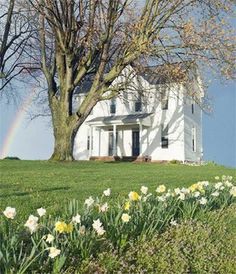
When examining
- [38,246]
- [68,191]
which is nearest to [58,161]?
[68,191]

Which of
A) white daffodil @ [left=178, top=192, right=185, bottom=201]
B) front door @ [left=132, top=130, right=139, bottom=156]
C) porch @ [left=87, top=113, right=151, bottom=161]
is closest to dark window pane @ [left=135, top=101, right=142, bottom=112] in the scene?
porch @ [left=87, top=113, right=151, bottom=161]

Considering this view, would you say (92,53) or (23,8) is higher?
(23,8)

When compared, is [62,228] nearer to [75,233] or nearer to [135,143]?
[75,233]

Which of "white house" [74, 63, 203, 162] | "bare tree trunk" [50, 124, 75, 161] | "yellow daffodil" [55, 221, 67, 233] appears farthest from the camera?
"white house" [74, 63, 203, 162]

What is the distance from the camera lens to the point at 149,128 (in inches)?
1470

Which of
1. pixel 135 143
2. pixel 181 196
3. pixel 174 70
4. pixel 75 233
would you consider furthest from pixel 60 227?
pixel 135 143

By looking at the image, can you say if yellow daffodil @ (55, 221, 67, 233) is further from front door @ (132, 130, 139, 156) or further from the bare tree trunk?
front door @ (132, 130, 139, 156)

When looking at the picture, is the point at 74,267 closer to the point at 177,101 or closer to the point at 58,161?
the point at 58,161

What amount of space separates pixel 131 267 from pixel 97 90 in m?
20.1

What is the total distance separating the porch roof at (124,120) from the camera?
3622 centimetres

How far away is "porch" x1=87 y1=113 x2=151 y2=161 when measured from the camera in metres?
36.6

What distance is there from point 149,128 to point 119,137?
2985mm

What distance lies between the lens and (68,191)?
A: 32.3 ft

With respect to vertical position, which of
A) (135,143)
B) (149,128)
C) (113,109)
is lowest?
(135,143)
